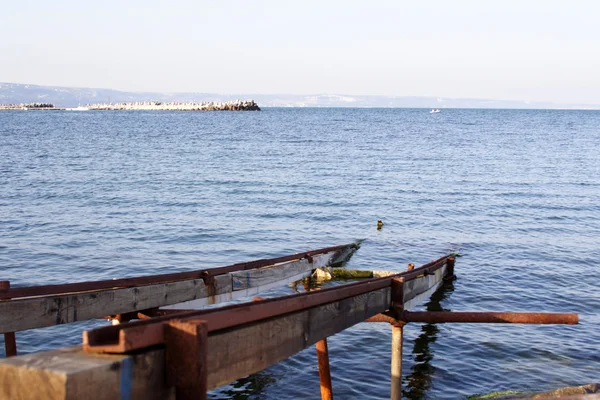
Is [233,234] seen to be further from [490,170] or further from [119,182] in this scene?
[490,170]

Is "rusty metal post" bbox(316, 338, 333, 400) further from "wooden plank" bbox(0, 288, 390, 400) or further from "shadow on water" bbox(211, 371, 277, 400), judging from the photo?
"wooden plank" bbox(0, 288, 390, 400)

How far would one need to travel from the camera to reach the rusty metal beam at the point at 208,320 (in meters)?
3.41

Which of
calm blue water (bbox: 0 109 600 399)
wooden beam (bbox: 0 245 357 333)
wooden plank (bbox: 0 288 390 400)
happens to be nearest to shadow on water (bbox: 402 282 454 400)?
calm blue water (bbox: 0 109 600 399)

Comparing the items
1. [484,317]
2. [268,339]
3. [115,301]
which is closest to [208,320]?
[268,339]

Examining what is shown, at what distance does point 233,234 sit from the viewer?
23.0 meters

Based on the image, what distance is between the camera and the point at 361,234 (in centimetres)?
2380

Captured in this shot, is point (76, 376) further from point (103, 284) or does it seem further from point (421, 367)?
point (421, 367)

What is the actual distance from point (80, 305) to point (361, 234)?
55.2 ft

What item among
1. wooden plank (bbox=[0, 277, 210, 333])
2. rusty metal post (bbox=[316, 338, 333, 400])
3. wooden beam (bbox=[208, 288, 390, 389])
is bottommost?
rusty metal post (bbox=[316, 338, 333, 400])

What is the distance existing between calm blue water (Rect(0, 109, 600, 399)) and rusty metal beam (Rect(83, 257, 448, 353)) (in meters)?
5.21

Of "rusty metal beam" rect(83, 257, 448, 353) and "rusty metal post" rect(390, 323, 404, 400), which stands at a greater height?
"rusty metal beam" rect(83, 257, 448, 353)

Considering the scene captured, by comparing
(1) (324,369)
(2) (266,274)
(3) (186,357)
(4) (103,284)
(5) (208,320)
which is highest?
(5) (208,320)

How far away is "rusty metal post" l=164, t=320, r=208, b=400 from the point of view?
3621 millimetres

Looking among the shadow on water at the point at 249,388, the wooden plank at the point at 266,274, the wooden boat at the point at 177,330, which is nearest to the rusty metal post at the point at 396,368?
the wooden boat at the point at 177,330
